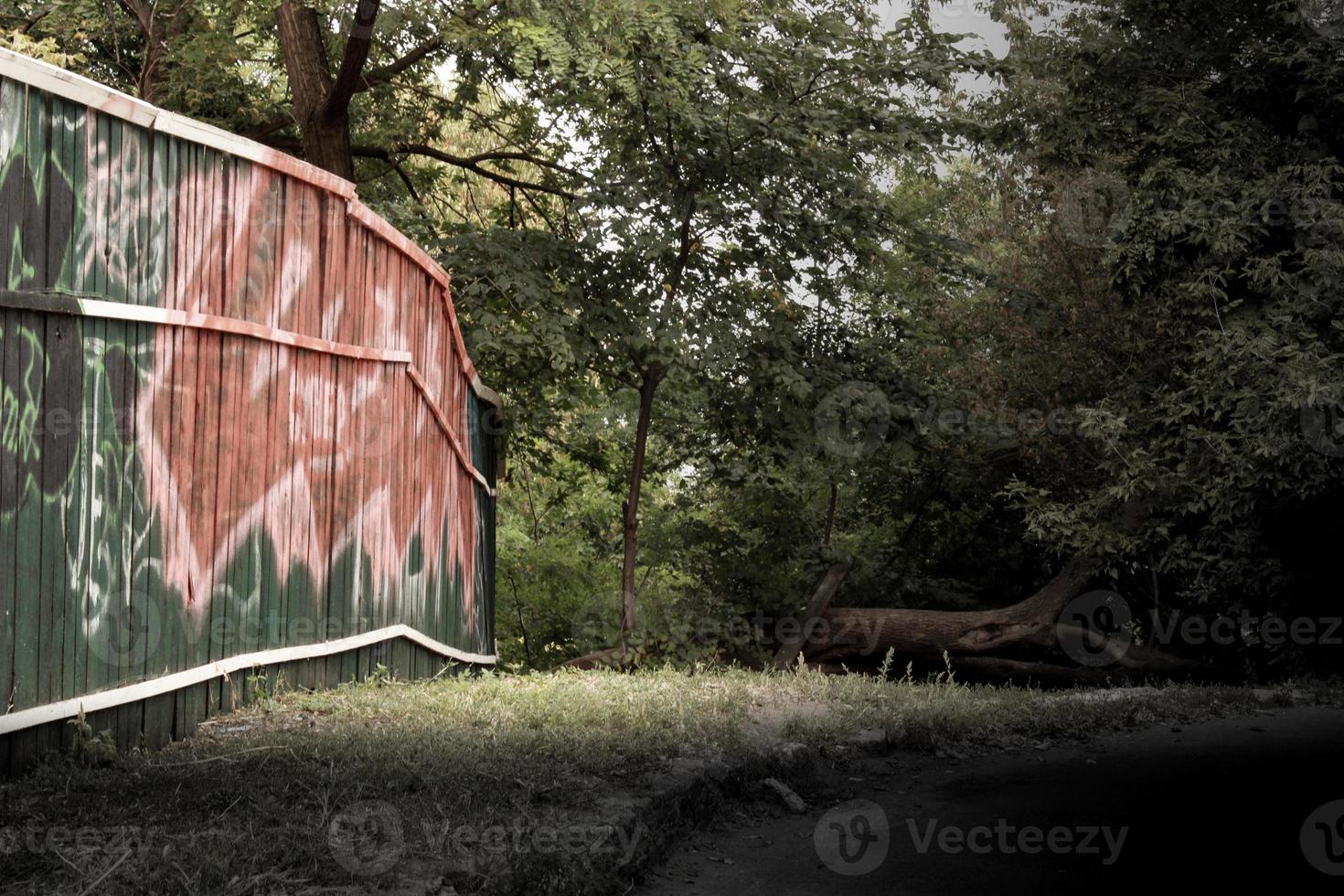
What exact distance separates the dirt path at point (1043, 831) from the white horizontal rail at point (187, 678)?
250 cm

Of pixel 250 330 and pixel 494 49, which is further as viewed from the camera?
pixel 494 49

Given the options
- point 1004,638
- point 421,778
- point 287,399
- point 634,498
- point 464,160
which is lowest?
point 1004,638

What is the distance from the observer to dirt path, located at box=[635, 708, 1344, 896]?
16.5 ft

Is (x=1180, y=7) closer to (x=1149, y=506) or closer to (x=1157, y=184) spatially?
(x=1157, y=184)

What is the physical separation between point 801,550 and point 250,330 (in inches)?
340

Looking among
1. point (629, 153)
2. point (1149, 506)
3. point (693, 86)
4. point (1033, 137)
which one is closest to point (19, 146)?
point (693, 86)

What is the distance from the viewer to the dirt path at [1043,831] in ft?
16.5

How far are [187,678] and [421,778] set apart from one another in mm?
1540

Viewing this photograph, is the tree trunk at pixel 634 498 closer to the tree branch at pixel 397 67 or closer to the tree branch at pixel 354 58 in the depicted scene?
the tree branch at pixel 354 58

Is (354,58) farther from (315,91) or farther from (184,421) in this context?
(184,421)

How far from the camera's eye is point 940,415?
12117 mm

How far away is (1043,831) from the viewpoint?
5730mm

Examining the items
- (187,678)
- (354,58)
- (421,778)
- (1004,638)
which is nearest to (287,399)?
(187,678)

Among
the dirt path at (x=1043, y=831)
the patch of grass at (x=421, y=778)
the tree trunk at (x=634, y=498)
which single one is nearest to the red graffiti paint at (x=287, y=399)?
the patch of grass at (x=421, y=778)
